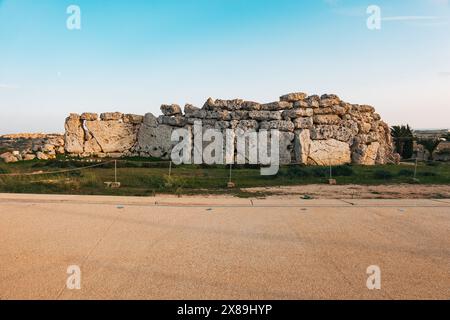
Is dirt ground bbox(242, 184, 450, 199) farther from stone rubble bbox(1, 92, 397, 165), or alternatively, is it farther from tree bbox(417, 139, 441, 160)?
tree bbox(417, 139, 441, 160)

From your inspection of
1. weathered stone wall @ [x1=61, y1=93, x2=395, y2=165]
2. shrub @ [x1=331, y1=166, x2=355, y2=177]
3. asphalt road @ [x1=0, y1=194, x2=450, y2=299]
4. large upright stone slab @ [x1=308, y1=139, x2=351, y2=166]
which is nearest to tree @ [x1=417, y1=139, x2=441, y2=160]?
weathered stone wall @ [x1=61, y1=93, x2=395, y2=165]

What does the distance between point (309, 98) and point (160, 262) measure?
56.4 ft

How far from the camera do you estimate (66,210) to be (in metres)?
6.66

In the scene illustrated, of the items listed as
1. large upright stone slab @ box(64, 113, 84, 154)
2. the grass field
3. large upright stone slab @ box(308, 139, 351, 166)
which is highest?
large upright stone slab @ box(64, 113, 84, 154)

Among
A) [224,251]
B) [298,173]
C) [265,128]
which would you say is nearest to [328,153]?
[265,128]

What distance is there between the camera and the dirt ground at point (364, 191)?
9250 millimetres

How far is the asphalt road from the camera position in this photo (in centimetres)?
320

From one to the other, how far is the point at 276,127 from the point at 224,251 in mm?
14941

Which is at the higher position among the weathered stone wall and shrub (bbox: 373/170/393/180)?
the weathered stone wall

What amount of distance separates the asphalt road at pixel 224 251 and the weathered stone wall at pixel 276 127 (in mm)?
11662

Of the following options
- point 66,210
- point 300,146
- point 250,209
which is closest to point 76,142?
point 300,146

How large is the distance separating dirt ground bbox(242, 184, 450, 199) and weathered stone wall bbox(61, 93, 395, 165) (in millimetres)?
7192

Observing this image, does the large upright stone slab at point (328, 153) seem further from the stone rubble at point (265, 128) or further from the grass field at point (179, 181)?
the grass field at point (179, 181)
